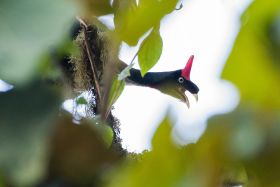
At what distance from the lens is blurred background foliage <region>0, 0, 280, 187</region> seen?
0.13 m

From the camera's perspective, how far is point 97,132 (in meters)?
0.16

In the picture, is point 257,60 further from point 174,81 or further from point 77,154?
point 174,81

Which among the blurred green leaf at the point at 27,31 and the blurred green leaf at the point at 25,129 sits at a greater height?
the blurred green leaf at the point at 27,31

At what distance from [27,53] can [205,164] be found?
0.06 meters

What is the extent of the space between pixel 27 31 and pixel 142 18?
0.19 feet

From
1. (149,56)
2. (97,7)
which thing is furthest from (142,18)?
(149,56)

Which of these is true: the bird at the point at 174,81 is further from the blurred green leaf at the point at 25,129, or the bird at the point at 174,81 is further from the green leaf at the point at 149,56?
the blurred green leaf at the point at 25,129

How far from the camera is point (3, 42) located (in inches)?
5.2

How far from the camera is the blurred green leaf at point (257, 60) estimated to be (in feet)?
0.48

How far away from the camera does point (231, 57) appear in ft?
0.50

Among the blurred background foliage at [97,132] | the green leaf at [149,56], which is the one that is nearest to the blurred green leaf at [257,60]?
the blurred background foliage at [97,132]

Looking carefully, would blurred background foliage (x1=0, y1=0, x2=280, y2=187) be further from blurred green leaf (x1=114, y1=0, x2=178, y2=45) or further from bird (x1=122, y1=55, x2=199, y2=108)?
bird (x1=122, y1=55, x2=199, y2=108)

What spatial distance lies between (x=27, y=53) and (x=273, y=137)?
0.08 meters

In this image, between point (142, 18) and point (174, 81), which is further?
point (174, 81)
